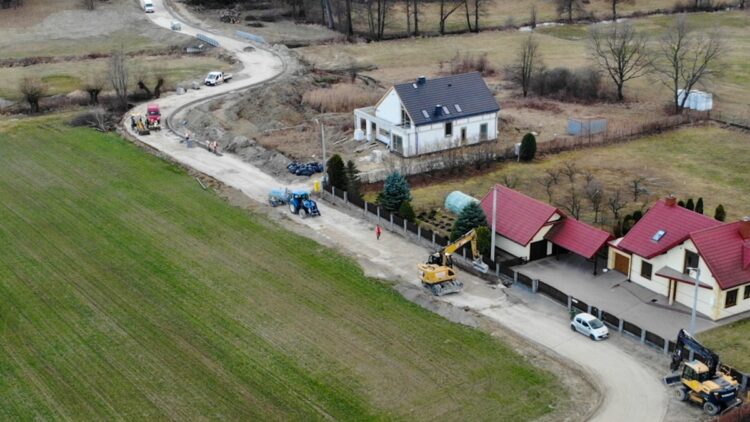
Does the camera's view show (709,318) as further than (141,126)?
No

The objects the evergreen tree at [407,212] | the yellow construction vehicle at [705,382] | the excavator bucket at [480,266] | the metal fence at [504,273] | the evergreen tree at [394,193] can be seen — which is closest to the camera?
the yellow construction vehicle at [705,382]

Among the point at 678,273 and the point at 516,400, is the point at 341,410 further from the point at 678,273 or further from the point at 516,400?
the point at 678,273

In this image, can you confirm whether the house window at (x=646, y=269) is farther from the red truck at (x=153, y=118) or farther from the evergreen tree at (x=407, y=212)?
the red truck at (x=153, y=118)

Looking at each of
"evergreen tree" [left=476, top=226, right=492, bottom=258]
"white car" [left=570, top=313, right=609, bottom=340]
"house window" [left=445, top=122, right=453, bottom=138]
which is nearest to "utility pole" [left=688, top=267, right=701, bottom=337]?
"white car" [left=570, top=313, right=609, bottom=340]

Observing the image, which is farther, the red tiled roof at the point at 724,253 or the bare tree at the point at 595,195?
the bare tree at the point at 595,195

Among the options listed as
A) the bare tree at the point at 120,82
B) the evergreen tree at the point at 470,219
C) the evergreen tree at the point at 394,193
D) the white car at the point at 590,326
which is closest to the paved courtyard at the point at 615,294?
the white car at the point at 590,326

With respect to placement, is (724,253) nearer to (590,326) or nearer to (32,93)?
(590,326)

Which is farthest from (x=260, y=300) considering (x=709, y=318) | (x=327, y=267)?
(x=709, y=318)
